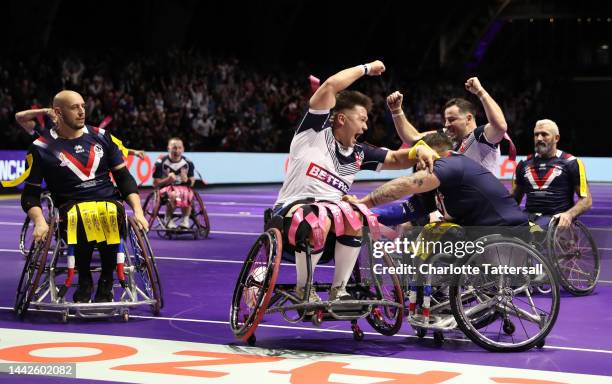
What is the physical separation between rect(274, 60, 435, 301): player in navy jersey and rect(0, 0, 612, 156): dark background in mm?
15668

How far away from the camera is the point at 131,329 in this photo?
277 inches

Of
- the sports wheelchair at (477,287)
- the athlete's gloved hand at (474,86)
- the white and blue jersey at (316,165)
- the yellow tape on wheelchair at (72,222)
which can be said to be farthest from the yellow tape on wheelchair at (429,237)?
the yellow tape on wheelchair at (72,222)

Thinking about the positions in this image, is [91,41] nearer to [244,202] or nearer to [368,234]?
[244,202]

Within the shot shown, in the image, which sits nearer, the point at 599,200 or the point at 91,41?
the point at 599,200

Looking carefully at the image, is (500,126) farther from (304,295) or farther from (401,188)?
(304,295)

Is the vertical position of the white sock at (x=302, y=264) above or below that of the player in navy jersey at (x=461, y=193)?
below

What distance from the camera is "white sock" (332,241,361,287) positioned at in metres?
6.39

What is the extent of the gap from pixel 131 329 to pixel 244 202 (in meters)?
13.4

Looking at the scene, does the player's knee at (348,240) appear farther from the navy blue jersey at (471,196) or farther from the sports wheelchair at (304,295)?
the navy blue jersey at (471,196)

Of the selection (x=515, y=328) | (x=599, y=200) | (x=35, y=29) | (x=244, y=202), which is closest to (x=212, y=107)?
(x=35, y=29)

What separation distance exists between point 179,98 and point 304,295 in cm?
1969

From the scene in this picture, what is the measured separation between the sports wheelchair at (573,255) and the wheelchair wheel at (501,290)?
249 centimetres

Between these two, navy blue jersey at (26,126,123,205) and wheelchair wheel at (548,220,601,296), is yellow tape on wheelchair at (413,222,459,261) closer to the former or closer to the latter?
navy blue jersey at (26,126,123,205)

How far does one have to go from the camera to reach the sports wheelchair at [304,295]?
6176 millimetres
